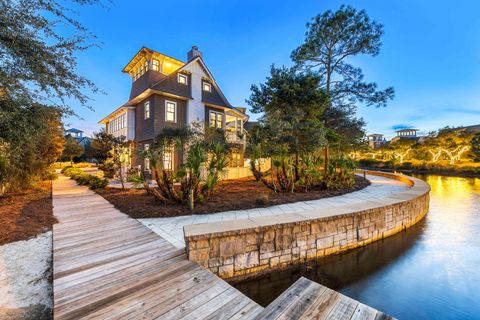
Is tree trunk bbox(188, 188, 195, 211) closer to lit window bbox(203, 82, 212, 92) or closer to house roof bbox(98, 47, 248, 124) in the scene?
house roof bbox(98, 47, 248, 124)

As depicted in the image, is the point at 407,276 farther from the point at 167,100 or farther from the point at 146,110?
the point at 146,110

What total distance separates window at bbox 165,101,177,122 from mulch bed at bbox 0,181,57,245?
7216 mm

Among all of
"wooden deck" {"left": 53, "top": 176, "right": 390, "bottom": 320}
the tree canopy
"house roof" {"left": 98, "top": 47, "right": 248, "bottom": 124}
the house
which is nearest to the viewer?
"wooden deck" {"left": 53, "top": 176, "right": 390, "bottom": 320}

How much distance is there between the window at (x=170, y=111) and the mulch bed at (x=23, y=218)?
7216mm

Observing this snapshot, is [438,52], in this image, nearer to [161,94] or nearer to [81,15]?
[161,94]

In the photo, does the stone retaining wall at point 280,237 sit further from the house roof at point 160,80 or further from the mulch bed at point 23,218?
the house roof at point 160,80

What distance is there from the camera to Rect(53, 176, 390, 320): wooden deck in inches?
74.0

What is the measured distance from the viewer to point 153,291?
87.4 inches

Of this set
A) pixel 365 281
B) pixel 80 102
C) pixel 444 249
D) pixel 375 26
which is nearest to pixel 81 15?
pixel 80 102

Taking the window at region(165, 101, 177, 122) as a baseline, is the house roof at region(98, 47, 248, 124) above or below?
above

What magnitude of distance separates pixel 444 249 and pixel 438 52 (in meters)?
24.4

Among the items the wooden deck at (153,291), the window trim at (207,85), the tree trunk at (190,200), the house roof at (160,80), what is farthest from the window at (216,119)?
the wooden deck at (153,291)

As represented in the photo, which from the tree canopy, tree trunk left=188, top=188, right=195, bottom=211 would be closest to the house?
tree trunk left=188, top=188, right=195, bottom=211

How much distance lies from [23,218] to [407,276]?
29.6 feet
